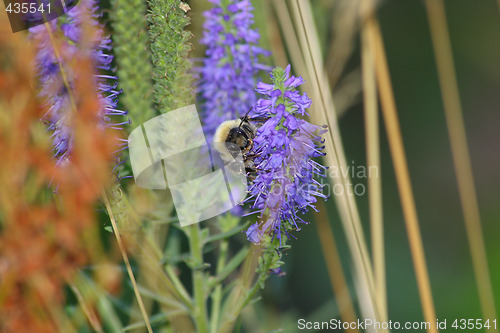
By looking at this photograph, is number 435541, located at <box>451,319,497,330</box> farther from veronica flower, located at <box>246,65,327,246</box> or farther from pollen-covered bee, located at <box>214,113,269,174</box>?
veronica flower, located at <box>246,65,327,246</box>

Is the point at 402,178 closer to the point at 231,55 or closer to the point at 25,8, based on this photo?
the point at 231,55

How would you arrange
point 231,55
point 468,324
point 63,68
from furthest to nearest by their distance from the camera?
point 468,324
point 231,55
point 63,68

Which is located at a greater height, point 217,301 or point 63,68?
point 63,68

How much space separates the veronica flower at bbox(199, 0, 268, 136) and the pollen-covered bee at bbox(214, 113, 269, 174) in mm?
34

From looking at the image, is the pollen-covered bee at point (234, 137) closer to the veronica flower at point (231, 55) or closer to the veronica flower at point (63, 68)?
the veronica flower at point (231, 55)

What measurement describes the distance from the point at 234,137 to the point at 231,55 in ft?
0.75

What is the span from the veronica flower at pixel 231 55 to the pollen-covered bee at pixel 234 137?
0.03 meters

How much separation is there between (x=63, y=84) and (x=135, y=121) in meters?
0.17

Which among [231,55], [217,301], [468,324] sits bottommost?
[468,324]

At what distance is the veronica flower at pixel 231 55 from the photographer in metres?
1.51

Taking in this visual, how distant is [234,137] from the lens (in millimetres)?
1545

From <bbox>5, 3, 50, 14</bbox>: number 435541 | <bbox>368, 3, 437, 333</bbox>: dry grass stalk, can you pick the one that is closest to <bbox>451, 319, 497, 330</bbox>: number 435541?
<bbox>368, 3, 437, 333</bbox>: dry grass stalk

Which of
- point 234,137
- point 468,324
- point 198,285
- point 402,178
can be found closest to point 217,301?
point 198,285

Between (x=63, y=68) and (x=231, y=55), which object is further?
(x=231, y=55)
